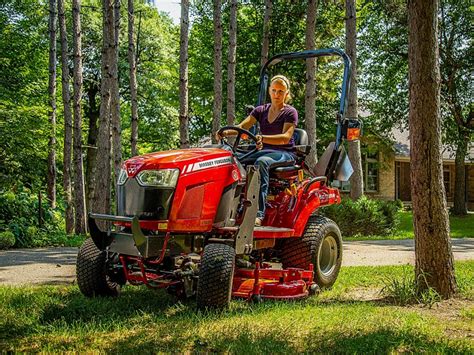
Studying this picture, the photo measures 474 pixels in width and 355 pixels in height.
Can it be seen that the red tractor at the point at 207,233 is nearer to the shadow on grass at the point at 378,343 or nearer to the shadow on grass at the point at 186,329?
the shadow on grass at the point at 186,329

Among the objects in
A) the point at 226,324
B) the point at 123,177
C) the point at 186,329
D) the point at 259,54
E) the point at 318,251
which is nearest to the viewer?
the point at 186,329

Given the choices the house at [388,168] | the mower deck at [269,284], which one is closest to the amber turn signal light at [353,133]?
the mower deck at [269,284]

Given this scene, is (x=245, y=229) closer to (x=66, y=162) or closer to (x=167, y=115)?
(x=66, y=162)

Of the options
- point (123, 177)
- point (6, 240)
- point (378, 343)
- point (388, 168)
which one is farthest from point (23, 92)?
point (388, 168)

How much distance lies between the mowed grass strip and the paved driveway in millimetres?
1272

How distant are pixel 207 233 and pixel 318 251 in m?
1.55

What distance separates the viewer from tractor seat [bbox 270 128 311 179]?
6848 mm

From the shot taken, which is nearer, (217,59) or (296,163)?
(296,163)

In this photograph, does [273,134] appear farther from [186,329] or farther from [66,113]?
[66,113]

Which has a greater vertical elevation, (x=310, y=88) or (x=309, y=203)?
(x=310, y=88)

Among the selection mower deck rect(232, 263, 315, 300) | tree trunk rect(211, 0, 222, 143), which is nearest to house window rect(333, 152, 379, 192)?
tree trunk rect(211, 0, 222, 143)

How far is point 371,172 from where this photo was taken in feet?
117

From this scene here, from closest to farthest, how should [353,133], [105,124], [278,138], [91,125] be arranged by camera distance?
[278,138] → [353,133] → [105,124] → [91,125]

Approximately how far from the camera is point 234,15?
18.7 meters
